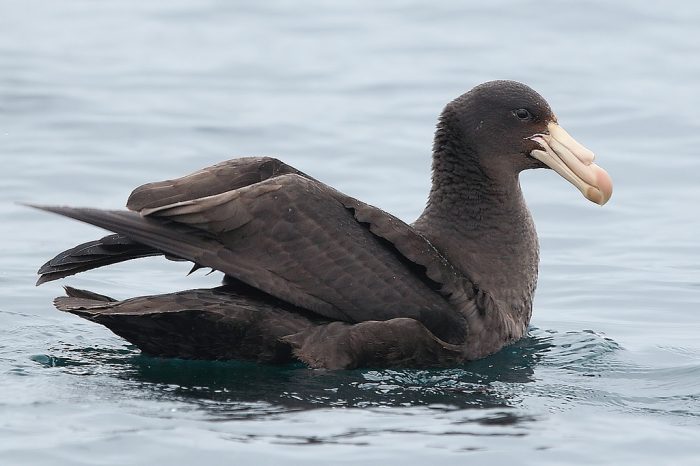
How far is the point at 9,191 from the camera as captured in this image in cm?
1530

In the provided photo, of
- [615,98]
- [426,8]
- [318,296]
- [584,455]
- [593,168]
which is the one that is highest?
[426,8]

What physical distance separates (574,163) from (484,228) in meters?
0.75

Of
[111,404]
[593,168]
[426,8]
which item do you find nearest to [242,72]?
[426,8]

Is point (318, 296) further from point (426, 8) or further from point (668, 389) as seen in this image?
point (426, 8)

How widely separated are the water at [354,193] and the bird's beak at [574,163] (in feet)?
3.74

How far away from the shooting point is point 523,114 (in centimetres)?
1071

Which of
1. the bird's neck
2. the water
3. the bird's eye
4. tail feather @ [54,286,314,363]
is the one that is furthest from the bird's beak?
tail feather @ [54,286,314,363]

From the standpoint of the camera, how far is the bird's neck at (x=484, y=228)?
1041cm

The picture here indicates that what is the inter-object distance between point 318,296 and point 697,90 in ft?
35.9

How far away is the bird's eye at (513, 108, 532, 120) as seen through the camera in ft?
35.1

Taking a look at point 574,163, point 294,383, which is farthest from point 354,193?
point 294,383

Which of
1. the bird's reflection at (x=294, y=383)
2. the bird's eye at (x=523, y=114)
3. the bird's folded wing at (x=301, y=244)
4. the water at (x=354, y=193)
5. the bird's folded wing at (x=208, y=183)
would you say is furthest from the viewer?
the bird's eye at (x=523, y=114)

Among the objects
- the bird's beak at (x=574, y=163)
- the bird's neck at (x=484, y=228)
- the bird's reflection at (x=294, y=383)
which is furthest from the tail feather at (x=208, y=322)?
the bird's beak at (x=574, y=163)

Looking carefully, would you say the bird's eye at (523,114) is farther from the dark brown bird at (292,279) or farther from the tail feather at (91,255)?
the tail feather at (91,255)
